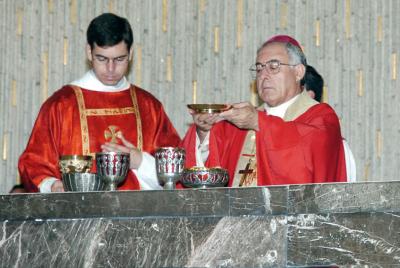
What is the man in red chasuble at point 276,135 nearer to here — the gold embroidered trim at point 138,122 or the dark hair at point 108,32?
the gold embroidered trim at point 138,122

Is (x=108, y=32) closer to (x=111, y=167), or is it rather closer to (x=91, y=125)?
(x=91, y=125)

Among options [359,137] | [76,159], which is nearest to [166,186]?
[76,159]

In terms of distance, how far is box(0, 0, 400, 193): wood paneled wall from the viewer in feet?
28.7

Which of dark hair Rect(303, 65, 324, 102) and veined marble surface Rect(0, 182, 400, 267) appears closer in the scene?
veined marble surface Rect(0, 182, 400, 267)

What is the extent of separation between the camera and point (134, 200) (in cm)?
553

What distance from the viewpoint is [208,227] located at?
5426 millimetres

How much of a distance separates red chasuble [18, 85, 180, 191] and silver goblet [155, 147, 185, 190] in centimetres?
97

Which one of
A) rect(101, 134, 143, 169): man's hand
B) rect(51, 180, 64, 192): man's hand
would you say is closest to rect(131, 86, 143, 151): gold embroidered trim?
rect(101, 134, 143, 169): man's hand

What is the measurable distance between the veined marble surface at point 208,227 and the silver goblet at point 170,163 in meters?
0.53

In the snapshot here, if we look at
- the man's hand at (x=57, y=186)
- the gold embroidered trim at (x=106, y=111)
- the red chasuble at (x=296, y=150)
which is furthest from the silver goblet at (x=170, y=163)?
the gold embroidered trim at (x=106, y=111)

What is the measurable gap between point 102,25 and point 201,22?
6.87ft

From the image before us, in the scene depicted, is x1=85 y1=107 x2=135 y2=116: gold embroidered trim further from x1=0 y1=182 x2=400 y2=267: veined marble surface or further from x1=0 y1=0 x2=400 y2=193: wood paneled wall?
x1=0 y1=0 x2=400 y2=193: wood paneled wall

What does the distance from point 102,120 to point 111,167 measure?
1.24 metres

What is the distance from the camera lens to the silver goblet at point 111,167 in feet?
19.6
